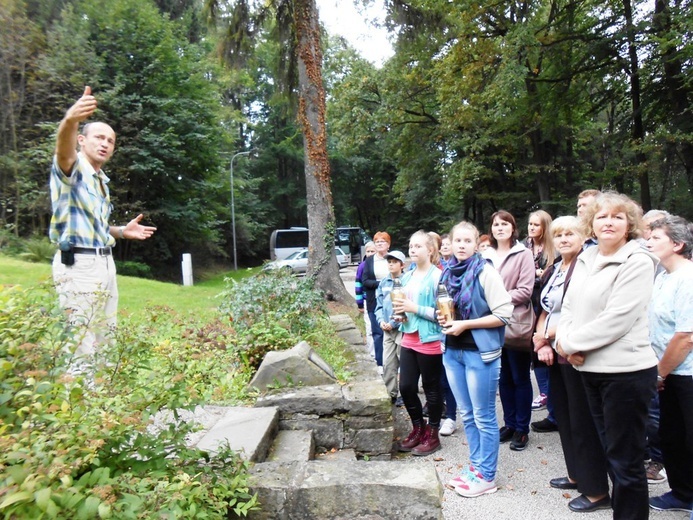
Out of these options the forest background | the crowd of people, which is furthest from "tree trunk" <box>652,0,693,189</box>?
the crowd of people

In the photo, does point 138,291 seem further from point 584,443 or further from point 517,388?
point 584,443

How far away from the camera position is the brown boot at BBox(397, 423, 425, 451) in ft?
13.0

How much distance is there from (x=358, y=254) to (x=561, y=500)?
28.2 meters

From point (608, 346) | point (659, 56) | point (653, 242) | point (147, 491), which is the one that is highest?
point (659, 56)

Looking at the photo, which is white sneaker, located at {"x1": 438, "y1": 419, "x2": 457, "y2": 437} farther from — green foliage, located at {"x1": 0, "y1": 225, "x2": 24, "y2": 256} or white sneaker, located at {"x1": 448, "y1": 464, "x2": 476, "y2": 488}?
green foliage, located at {"x1": 0, "y1": 225, "x2": 24, "y2": 256}

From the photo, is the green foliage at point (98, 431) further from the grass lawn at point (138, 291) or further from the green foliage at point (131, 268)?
the green foliage at point (131, 268)

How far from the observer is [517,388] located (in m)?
3.98

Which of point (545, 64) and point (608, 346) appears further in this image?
point (545, 64)

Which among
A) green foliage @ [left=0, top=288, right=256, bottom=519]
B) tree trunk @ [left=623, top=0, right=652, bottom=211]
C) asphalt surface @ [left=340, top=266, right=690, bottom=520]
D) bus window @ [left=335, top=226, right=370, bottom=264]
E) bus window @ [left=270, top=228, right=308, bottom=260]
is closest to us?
green foliage @ [left=0, top=288, right=256, bottom=519]

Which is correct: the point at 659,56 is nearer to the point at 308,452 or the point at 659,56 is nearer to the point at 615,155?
the point at 615,155

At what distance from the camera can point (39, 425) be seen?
4.88 ft

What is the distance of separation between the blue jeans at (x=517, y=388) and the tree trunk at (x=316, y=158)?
5.92 meters

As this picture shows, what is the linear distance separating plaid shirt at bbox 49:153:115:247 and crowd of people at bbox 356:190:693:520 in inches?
87.5

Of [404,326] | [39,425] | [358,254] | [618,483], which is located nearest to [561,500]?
[618,483]
